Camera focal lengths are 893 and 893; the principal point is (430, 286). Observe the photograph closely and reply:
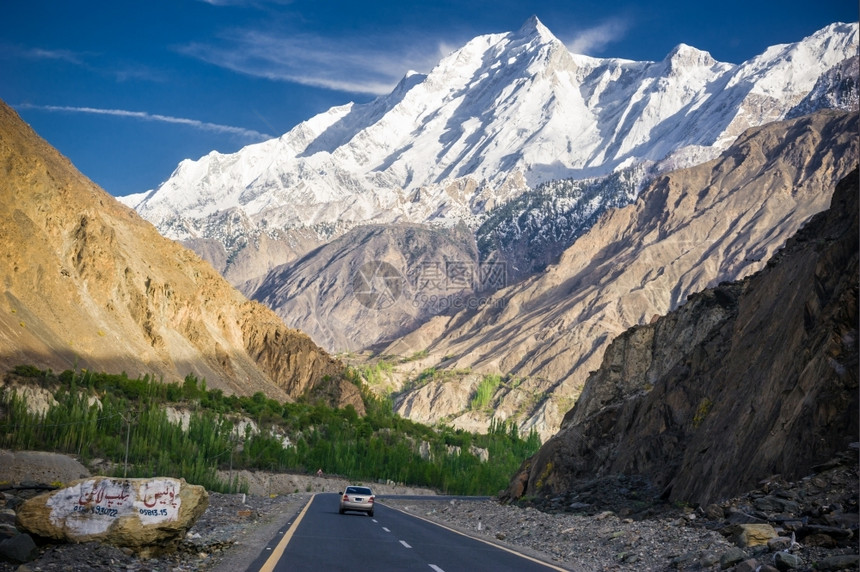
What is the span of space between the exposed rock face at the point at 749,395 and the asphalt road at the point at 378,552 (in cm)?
775

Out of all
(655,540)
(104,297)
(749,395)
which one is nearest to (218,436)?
(104,297)

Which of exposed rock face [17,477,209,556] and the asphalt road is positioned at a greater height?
exposed rock face [17,477,209,556]

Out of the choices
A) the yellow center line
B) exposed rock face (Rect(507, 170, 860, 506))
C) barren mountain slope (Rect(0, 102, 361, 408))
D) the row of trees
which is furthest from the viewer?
barren mountain slope (Rect(0, 102, 361, 408))

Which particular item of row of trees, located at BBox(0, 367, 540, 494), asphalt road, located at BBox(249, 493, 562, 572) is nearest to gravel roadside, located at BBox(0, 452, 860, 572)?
asphalt road, located at BBox(249, 493, 562, 572)

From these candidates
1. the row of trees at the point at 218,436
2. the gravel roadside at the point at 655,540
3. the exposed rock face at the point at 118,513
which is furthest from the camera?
the row of trees at the point at 218,436

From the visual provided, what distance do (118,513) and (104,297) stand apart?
86195 mm

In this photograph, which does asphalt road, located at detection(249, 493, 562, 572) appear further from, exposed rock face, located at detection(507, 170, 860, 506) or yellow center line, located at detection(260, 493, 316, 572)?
exposed rock face, located at detection(507, 170, 860, 506)

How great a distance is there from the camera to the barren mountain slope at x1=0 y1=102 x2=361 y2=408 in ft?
267

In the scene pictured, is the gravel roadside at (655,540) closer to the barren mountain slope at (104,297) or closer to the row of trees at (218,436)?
the row of trees at (218,436)

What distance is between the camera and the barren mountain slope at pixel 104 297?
81.5 metres

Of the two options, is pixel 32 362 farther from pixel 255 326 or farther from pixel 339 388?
pixel 339 388

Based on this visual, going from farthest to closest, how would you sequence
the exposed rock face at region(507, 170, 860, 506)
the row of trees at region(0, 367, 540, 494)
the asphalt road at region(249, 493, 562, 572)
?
1. the row of trees at region(0, 367, 540, 494)
2. the exposed rock face at region(507, 170, 860, 506)
3. the asphalt road at region(249, 493, 562, 572)

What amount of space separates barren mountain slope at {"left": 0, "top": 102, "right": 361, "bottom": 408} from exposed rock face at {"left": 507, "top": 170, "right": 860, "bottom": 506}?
156ft

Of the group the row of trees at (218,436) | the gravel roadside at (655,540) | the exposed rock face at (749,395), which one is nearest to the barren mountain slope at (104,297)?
the row of trees at (218,436)
